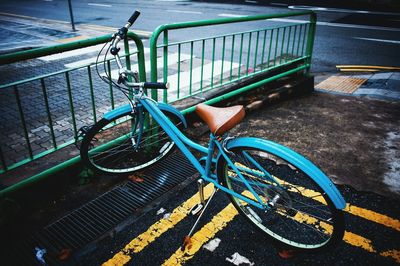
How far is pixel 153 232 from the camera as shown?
9.43ft

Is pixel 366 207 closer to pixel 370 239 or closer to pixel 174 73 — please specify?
pixel 370 239

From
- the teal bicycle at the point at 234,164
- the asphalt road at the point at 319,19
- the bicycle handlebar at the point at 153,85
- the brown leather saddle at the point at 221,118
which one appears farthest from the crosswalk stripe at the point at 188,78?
the brown leather saddle at the point at 221,118

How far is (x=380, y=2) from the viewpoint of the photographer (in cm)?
2072

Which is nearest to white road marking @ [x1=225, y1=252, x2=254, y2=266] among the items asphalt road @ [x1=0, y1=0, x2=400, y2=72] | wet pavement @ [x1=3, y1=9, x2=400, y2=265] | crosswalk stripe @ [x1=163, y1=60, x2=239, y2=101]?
wet pavement @ [x1=3, y1=9, x2=400, y2=265]

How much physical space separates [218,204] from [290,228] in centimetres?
74

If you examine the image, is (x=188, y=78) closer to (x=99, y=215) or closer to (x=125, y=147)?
(x=125, y=147)

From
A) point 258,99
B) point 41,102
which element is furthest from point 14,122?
point 258,99

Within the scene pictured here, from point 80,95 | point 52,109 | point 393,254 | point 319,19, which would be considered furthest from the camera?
point 319,19

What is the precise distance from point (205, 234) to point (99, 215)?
1070 mm

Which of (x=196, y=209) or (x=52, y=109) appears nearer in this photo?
(x=196, y=209)

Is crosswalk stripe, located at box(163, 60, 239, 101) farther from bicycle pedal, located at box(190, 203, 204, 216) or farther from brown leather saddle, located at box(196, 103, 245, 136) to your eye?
brown leather saddle, located at box(196, 103, 245, 136)

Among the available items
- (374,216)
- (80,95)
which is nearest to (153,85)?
(374,216)

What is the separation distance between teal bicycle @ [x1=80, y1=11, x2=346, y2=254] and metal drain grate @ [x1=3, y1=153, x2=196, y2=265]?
0.24m

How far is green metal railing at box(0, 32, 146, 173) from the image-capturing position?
3068mm
